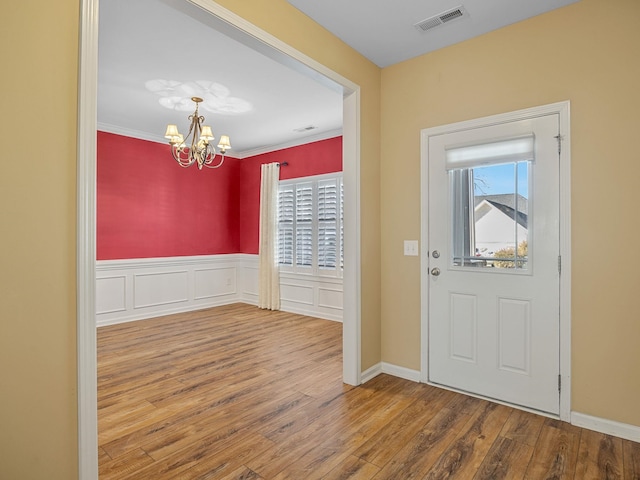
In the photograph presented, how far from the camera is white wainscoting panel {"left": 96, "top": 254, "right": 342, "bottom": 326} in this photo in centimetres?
520

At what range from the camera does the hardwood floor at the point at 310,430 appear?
1938 millimetres

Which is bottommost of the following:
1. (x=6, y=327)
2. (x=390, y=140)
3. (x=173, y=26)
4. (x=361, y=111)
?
(x=6, y=327)

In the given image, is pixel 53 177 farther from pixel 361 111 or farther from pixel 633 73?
pixel 633 73

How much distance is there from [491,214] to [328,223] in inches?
123

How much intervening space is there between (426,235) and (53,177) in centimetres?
256

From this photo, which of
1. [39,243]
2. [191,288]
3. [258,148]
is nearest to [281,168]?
[258,148]

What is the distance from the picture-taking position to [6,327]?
1305 millimetres

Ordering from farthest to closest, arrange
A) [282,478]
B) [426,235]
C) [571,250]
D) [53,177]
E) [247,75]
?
1. [247,75]
2. [426,235]
3. [571,250]
4. [282,478]
5. [53,177]

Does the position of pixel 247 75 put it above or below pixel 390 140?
above

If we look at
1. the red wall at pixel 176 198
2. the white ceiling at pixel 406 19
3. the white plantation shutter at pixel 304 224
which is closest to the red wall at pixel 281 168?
the red wall at pixel 176 198

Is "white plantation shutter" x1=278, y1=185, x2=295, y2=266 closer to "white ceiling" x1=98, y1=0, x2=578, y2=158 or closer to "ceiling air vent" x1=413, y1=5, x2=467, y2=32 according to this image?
"white ceiling" x1=98, y1=0, x2=578, y2=158

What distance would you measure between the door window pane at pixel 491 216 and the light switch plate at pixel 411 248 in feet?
1.07

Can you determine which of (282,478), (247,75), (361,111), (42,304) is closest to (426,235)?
(361,111)

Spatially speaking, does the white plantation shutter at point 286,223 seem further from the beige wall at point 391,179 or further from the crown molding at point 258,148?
the beige wall at point 391,179
